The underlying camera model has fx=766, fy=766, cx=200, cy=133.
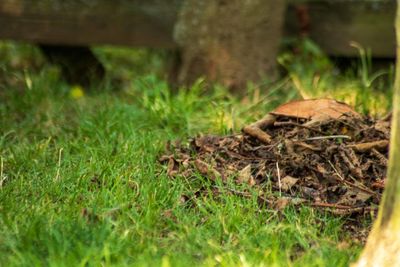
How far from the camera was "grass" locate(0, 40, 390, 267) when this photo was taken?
111 inches

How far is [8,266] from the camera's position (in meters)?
2.68

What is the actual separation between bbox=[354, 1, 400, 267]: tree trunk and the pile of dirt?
2.29 ft

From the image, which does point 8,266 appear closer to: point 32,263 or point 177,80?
point 32,263

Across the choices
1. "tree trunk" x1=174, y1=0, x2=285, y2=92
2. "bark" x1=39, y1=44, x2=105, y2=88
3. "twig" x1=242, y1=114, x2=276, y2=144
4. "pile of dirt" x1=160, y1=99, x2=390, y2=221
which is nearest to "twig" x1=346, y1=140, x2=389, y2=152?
"pile of dirt" x1=160, y1=99, x2=390, y2=221

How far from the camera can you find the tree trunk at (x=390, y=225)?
251 centimetres

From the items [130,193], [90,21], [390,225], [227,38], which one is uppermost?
[390,225]

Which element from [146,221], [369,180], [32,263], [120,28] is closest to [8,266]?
[32,263]

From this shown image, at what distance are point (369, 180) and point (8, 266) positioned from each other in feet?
5.70

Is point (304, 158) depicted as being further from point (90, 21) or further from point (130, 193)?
point (90, 21)

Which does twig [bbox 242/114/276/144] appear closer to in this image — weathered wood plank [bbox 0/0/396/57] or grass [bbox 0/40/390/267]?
grass [bbox 0/40/390/267]

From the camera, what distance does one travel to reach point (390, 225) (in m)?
2.52

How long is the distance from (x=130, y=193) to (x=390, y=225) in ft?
4.22

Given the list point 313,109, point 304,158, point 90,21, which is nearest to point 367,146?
point 304,158

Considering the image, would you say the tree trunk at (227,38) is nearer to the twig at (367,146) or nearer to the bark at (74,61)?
the bark at (74,61)
